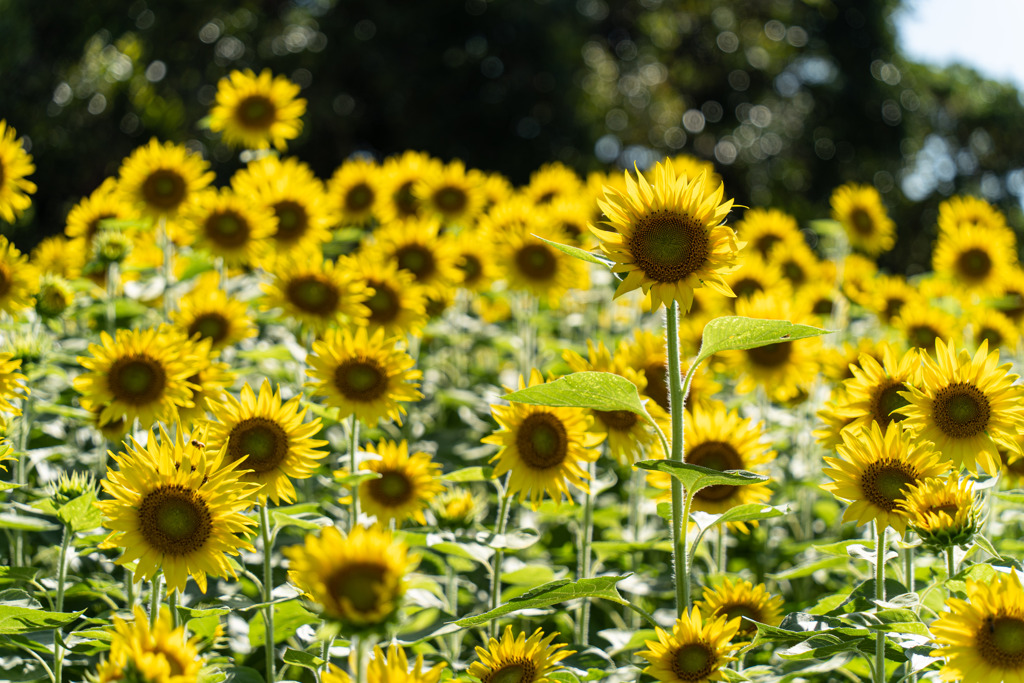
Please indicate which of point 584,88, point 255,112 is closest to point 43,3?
point 584,88

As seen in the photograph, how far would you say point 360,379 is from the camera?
2.61m

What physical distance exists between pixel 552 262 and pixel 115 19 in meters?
13.1

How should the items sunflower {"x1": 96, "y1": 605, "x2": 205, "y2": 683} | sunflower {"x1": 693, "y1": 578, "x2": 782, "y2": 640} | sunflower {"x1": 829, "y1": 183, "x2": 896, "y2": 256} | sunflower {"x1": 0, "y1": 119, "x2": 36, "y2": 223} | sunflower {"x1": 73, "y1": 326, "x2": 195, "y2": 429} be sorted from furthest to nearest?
sunflower {"x1": 829, "y1": 183, "x2": 896, "y2": 256} < sunflower {"x1": 0, "y1": 119, "x2": 36, "y2": 223} < sunflower {"x1": 73, "y1": 326, "x2": 195, "y2": 429} < sunflower {"x1": 693, "y1": 578, "x2": 782, "y2": 640} < sunflower {"x1": 96, "y1": 605, "x2": 205, "y2": 683}

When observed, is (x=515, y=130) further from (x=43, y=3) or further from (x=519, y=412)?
(x=519, y=412)

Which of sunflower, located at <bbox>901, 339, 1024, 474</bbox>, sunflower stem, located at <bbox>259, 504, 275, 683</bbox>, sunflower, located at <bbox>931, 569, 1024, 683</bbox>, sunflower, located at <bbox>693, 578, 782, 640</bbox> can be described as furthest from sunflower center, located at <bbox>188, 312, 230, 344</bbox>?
sunflower, located at <bbox>931, 569, 1024, 683</bbox>

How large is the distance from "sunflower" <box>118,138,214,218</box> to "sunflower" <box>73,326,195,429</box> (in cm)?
140

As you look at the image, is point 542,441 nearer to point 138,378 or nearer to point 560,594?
point 560,594

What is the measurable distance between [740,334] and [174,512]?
117 centimetres

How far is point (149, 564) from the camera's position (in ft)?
6.21

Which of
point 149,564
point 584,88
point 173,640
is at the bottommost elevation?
point 173,640

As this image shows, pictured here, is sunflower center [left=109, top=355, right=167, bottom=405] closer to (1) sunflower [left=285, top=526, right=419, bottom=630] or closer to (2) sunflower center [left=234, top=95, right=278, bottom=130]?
(1) sunflower [left=285, top=526, right=419, bottom=630]

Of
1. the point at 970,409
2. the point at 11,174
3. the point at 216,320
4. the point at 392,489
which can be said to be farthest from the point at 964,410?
the point at 11,174

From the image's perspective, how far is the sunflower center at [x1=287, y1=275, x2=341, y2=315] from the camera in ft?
10.7

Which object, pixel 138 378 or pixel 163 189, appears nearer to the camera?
pixel 138 378
